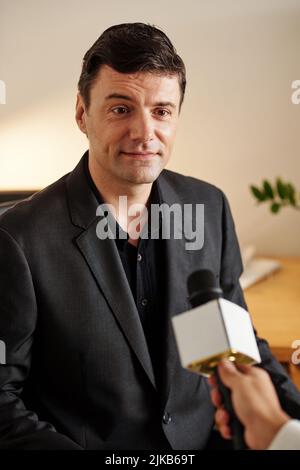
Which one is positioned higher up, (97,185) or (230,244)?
(97,185)

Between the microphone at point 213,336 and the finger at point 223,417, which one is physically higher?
the microphone at point 213,336

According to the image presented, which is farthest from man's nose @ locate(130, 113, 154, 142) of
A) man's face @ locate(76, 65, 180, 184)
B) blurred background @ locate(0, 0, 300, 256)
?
blurred background @ locate(0, 0, 300, 256)

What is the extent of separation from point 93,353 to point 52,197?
0.25 metres

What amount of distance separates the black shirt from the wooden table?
0.42 meters

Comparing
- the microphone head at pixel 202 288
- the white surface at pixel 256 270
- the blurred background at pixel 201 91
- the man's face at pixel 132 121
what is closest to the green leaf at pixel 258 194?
the man's face at pixel 132 121

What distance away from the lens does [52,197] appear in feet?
3.26

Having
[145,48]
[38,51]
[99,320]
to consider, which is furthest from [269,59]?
[99,320]

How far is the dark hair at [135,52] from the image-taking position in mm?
925

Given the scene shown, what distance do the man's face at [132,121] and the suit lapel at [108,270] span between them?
0.07 m

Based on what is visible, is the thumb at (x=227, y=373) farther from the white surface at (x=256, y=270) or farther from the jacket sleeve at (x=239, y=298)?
the white surface at (x=256, y=270)

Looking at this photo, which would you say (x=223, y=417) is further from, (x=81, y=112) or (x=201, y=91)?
(x=201, y=91)

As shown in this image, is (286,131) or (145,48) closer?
(145,48)

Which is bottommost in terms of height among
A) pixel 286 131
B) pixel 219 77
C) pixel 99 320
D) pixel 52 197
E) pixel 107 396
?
pixel 107 396
